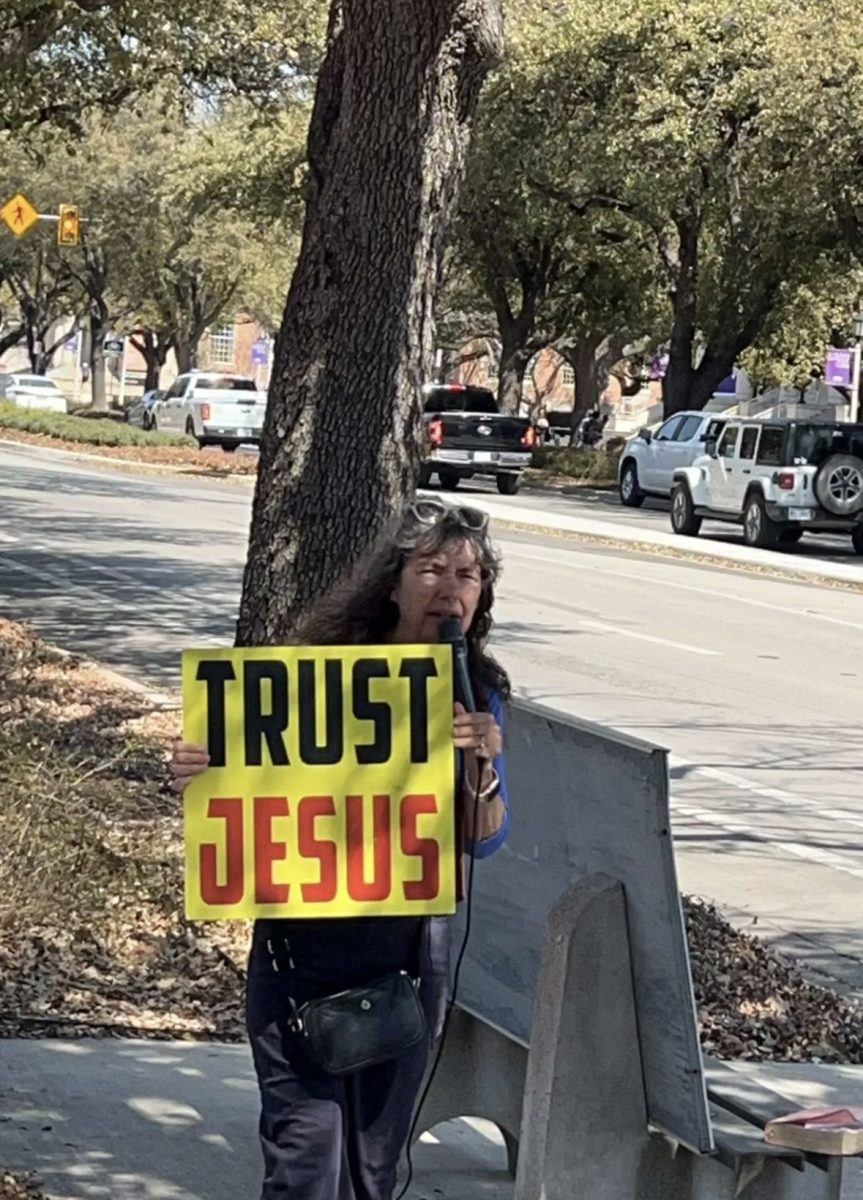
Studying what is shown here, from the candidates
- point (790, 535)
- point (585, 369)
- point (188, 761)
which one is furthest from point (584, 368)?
point (188, 761)

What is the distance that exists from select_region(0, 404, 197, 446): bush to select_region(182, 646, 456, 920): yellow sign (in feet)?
133

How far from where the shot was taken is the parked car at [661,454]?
34.4 meters

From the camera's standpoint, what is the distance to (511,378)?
1858 inches

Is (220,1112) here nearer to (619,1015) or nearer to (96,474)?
(619,1015)

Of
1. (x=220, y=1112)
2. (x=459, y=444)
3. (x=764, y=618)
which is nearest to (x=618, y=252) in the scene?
(x=459, y=444)

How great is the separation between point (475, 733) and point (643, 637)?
43.1ft

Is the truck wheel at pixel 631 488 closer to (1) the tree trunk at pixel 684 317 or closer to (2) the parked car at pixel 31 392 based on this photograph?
(1) the tree trunk at pixel 684 317

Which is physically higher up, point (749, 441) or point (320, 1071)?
point (749, 441)

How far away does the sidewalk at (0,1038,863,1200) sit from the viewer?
4672 mm

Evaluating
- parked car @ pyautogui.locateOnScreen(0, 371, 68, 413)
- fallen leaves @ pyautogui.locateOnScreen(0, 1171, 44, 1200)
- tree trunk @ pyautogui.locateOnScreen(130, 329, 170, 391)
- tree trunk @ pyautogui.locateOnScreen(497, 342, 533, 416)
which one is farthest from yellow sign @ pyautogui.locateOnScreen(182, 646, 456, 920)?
tree trunk @ pyautogui.locateOnScreen(130, 329, 170, 391)

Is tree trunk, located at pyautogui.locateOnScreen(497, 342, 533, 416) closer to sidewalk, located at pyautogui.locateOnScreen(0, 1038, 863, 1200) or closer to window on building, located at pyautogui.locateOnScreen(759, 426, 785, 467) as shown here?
window on building, located at pyautogui.locateOnScreen(759, 426, 785, 467)

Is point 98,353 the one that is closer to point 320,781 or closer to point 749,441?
point 749,441

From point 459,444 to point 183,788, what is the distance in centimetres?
3380

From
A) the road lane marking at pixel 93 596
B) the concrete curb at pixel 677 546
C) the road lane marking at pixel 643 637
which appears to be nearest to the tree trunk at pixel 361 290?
the road lane marking at pixel 93 596
